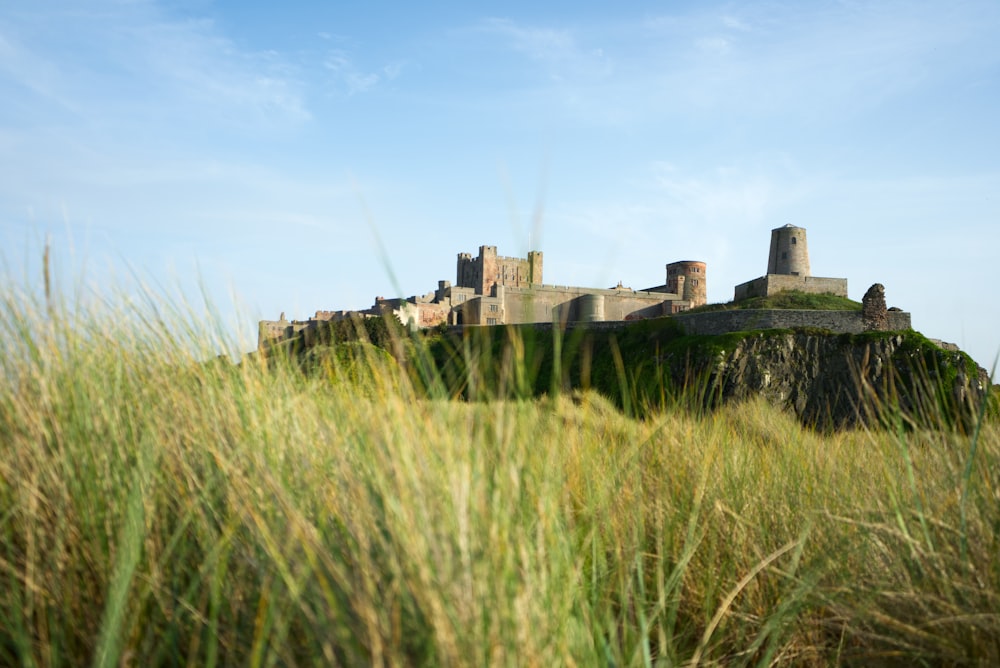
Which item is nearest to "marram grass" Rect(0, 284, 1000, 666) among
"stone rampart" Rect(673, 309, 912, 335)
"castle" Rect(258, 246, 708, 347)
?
"stone rampart" Rect(673, 309, 912, 335)

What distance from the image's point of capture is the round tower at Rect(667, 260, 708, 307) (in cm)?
4128

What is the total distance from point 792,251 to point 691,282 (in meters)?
6.06

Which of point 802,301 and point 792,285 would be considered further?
point 792,285

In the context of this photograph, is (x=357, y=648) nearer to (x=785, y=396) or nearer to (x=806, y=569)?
(x=806, y=569)

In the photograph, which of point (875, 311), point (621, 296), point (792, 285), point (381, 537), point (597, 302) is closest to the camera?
point (381, 537)

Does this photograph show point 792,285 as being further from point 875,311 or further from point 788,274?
point 875,311

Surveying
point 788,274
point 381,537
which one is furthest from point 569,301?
point 381,537

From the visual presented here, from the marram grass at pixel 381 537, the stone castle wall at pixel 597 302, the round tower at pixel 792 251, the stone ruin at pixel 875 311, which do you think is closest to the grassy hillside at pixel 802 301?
the round tower at pixel 792 251

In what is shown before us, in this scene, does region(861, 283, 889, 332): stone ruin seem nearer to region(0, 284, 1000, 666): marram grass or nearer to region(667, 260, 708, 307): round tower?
region(667, 260, 708, 307): round tower

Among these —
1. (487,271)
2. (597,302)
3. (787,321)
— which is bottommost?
(787,321)

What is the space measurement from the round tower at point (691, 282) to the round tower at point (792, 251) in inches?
184

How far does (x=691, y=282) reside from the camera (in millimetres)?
41438

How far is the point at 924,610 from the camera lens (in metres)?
2.15

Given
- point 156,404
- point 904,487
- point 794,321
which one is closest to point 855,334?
point 794,321
